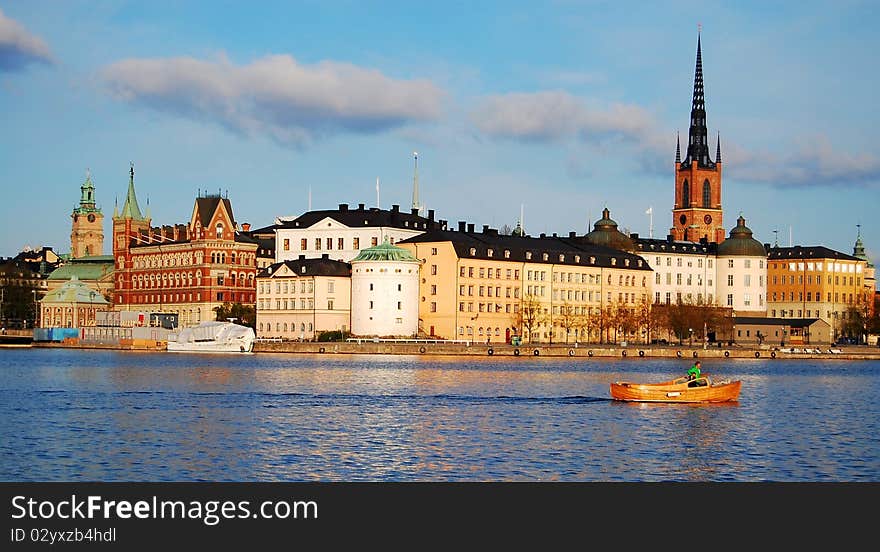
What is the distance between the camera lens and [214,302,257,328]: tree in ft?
529

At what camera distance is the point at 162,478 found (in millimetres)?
37938

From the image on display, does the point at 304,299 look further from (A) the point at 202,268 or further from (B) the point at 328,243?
(A) the point at 202,268

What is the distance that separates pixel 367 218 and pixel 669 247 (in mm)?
48007

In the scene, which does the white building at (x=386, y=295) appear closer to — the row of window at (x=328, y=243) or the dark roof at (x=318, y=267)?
the dark roof at (x=318, y=267)

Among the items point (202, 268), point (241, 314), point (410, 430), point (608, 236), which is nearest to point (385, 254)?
point (241, 314)

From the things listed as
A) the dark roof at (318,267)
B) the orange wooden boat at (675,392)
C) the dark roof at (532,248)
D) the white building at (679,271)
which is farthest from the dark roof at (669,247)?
the orange wooden boat at (675,392)

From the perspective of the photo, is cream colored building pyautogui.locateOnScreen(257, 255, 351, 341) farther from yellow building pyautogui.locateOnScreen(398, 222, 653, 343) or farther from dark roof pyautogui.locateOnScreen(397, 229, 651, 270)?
dark roof pyautogui.locateOnScreen(397, 229, 651, 270)

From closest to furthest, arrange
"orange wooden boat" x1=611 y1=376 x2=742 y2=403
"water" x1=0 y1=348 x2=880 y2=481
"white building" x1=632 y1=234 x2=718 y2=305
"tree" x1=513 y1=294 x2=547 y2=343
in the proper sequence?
"water" x1=0 y1=348 x2=880 y2=481
"orange wooden boat" x1=611 y1=376 x2=742 y2=403
"tree" x1=513 y1=294 x2=547 y2=343
"white building" x1=632 y1=234 x2=718 y2=305

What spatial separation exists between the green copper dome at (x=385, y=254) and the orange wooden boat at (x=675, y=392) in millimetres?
79271

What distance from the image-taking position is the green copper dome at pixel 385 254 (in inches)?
5674

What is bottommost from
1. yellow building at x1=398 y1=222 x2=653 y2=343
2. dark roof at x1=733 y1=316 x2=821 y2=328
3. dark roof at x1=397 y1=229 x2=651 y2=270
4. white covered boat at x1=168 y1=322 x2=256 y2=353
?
white covered boat at x1=168 y1=322 x2=256 y2=353

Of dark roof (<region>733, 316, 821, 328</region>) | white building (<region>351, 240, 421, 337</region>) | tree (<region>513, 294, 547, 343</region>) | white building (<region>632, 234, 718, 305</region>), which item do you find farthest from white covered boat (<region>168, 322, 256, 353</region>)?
dark roof (<region>733, 316, 821, 328</region>)

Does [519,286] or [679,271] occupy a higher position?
[679,271]

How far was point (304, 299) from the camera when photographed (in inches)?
5955
